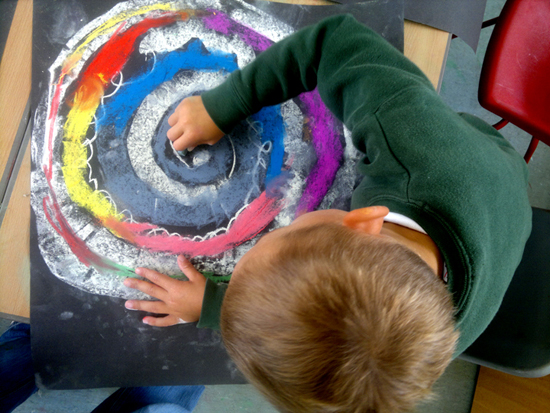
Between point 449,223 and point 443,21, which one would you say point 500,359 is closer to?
point 449,223

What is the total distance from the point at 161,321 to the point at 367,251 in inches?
16.6

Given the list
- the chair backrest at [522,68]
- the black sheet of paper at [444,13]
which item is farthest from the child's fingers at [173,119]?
the chair backrest at [522,68]

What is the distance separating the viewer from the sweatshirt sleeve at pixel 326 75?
470mm

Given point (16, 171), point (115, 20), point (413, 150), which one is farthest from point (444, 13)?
point (16, 171)

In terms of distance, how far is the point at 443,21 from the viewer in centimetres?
62

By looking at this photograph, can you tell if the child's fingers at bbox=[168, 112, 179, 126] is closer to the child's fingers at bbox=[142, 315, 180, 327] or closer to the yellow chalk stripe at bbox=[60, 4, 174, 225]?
the yellow chalk stripe at bbox=[60, 4, 174, 225]

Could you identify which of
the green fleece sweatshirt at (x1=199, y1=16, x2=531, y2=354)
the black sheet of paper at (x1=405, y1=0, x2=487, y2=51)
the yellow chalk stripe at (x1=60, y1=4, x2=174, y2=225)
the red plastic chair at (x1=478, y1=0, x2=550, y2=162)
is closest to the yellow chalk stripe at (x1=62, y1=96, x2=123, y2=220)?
the yellow chalk stripe at (x1=60, y1=4, x2=174, y2=225)

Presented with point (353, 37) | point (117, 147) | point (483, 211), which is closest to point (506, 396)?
point (483, 211)

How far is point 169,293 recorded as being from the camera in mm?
574

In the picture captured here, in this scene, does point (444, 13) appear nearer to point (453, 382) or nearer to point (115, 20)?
point (115, 20)

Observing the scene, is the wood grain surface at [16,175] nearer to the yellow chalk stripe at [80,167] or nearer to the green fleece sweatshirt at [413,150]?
the yellow chalk stripe at [80,167]

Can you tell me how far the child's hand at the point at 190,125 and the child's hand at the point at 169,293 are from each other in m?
0.21

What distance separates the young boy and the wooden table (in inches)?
7.6

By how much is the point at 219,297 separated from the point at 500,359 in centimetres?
51
